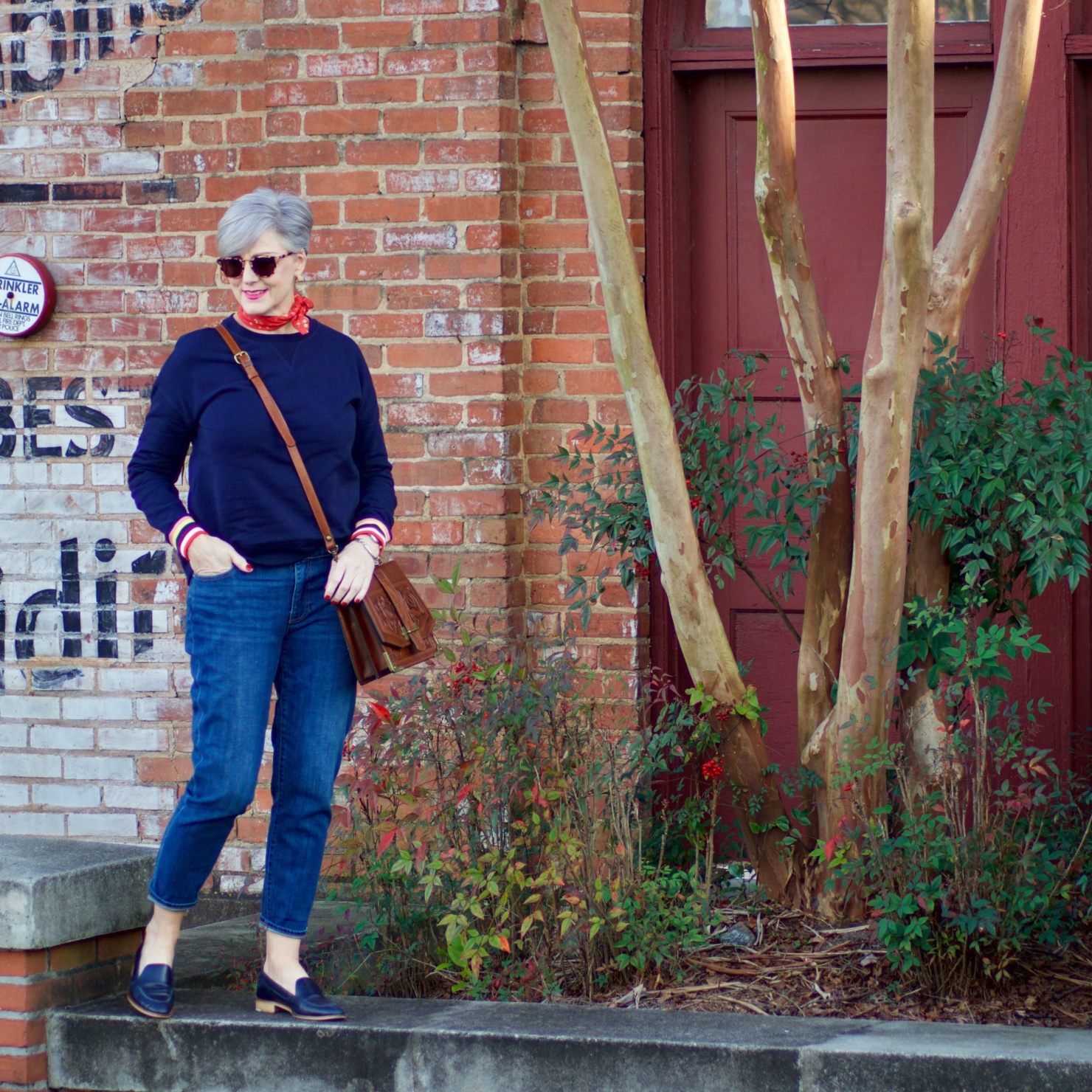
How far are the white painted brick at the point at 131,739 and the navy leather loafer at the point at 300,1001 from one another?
188cm

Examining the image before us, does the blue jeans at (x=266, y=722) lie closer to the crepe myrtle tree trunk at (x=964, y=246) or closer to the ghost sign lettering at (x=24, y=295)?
the crepe myrtle tree trunk at (x=964, y=246)

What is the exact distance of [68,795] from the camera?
5.36 meters

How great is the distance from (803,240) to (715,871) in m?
1.84

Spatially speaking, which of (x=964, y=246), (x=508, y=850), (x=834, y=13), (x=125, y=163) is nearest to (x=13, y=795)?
(x=125, y=163)

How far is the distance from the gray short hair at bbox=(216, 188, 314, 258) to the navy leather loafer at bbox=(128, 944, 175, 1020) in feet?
5.44

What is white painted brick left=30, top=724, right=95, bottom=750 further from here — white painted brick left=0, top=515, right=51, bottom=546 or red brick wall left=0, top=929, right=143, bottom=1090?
red brick wall left=0, top=929, right=143, bottom=1090

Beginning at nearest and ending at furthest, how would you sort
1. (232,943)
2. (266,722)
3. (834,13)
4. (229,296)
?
(266,722), (232,943), (834,13), (229,296)

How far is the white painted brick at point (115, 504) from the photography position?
5285 millimetres

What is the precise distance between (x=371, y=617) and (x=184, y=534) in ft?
1.48

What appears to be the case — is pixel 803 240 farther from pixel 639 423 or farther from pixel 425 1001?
pixel 425 1001

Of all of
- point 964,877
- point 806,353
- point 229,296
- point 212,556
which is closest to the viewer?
point 212,556

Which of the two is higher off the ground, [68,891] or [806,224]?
[806,224]

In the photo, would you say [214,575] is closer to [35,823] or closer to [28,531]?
[28,531]

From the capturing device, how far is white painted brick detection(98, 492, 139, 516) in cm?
529
